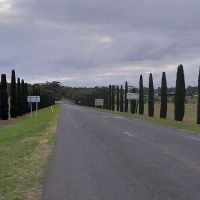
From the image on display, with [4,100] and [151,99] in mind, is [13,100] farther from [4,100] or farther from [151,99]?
[151,99]

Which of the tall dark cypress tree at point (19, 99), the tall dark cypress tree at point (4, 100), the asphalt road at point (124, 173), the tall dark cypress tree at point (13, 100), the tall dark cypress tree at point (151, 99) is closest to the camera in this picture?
the asphalt road at point (124, 173)

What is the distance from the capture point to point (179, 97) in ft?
182

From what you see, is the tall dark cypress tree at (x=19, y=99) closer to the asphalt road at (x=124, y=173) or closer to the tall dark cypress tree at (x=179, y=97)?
the tall dark cypress tree at (x=179, y=97)

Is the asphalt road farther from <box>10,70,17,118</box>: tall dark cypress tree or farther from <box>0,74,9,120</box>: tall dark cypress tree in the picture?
<box>10,70,17,118</box>: tall dark cypress tree

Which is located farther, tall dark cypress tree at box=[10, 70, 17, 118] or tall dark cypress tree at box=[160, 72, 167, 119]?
tall dark cypress tree at box=[10, 70, 17, 118]

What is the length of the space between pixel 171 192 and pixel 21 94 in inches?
2662

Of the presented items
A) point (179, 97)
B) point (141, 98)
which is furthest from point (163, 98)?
point (141, 98)

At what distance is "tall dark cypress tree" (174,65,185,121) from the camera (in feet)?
179

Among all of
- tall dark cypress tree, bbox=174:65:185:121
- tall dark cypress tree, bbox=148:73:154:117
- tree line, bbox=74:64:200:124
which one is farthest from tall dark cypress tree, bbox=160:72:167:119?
tall dark cypress tree, bbox=174:65:185:121

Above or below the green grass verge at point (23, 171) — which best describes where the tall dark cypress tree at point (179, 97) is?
above

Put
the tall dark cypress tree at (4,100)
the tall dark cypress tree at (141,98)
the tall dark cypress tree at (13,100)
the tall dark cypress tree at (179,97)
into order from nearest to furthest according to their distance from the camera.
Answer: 1. the tall dark cypress tree at (179,97)
2. the tall dark cypress tree at (4,100)
3. the tall dark cypress tree at (13,100)
4. the tall dark cypress tree at (141,98)

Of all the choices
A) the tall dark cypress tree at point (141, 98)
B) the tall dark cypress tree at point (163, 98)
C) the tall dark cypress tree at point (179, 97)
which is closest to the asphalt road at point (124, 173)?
the tall dark cypress tree at point (179, 97)

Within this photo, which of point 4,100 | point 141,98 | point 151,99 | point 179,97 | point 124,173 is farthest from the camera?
point 141,98

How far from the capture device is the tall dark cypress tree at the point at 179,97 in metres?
Result: 54.6
